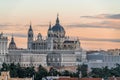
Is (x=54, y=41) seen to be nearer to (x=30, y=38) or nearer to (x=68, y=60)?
(x=30, y=38)

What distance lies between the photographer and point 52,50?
137625 millimetres

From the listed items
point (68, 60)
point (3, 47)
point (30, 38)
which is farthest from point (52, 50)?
point (3, 47)

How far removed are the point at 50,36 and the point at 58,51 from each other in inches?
184

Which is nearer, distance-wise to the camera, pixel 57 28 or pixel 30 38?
pixel 57 28

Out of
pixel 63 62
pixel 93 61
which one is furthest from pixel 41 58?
pixel 93 61

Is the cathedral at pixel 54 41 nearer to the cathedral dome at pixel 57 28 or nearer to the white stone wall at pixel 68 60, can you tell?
the cathedral dome at pixel 57 28

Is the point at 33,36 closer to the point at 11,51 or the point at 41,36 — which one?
the point at 41,36

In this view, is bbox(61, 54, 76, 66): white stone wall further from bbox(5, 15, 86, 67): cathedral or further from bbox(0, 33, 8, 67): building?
bbox(0, 33, 8, 67): building

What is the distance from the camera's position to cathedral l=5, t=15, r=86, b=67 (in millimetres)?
130625

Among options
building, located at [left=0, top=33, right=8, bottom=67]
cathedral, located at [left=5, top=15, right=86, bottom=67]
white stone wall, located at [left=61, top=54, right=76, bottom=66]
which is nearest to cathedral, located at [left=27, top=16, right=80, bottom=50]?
cathedral, located at [left=5, top=15, right=86, bottom=67]

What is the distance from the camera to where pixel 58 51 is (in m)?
137

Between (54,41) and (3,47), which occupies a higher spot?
(54,41)

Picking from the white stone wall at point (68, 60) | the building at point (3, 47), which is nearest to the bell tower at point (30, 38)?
the building at point (3, 47)

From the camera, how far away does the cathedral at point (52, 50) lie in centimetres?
13062
